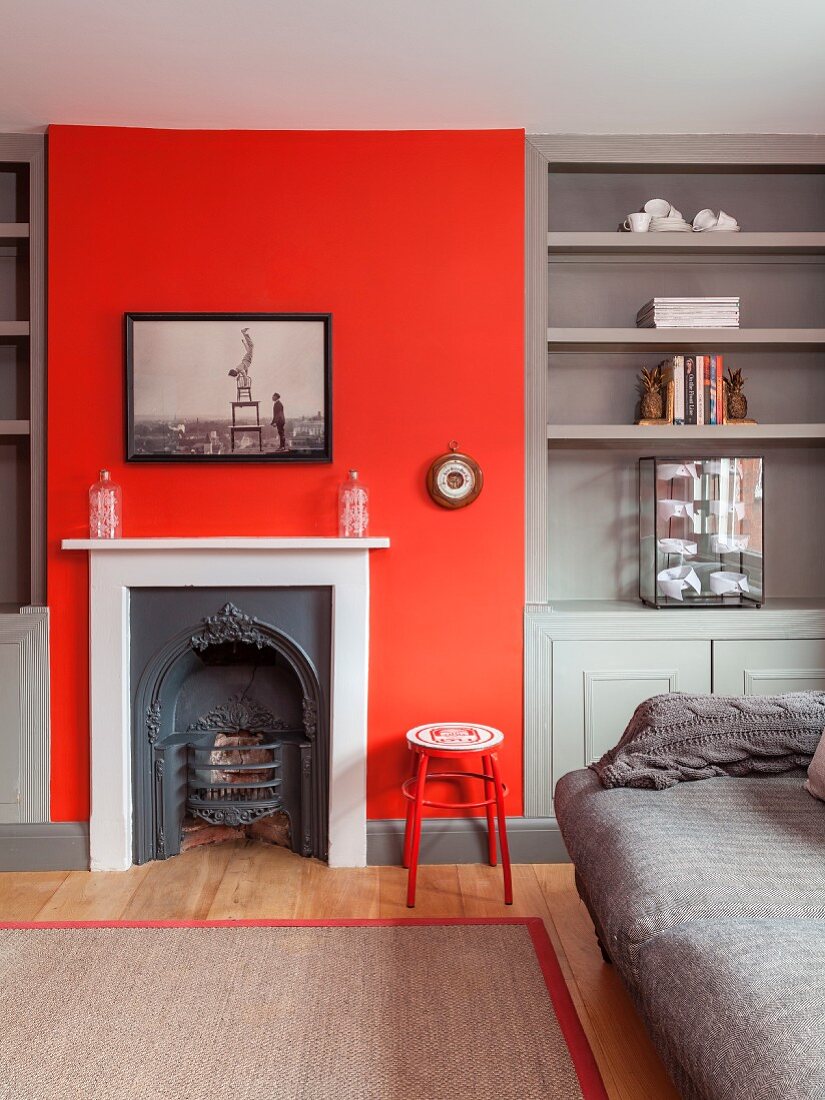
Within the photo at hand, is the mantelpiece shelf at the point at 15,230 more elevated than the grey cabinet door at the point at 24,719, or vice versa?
the mantelpiece shelf at the point at 15,230

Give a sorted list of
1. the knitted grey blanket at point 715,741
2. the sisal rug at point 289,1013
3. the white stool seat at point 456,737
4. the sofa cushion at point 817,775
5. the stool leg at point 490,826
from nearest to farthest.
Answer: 1. the sisal rug at point 289,1013
2. the sofa cushion at point 817,775
3. the knitted grey blanket at point 715,741
4. the white stool seat at point 456,737
5. the stool leg at point 490,826

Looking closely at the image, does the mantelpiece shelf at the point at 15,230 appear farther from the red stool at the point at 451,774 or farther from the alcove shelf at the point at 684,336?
the red stool at the point at 451,774

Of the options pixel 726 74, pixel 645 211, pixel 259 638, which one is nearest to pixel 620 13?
pixel 726 74

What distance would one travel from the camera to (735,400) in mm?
3250

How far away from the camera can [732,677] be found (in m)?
3.18

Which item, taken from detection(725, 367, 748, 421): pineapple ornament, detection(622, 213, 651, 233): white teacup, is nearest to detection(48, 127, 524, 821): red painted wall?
detection(622, 213, 651, 233): white teacup

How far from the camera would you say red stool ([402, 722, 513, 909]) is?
2.82m

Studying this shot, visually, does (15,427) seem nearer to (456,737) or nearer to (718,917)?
(456,737)

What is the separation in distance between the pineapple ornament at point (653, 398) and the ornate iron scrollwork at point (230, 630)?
5.10 ft

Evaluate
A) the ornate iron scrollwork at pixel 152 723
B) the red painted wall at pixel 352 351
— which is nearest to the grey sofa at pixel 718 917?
the red painted wall at pixel 352 351

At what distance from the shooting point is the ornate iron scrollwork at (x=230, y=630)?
314 cm

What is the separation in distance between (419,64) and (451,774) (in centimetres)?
220

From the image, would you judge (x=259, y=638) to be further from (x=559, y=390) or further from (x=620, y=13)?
(x=620, y=13)

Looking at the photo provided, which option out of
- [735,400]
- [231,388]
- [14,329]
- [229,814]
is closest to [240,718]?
[229,814]
